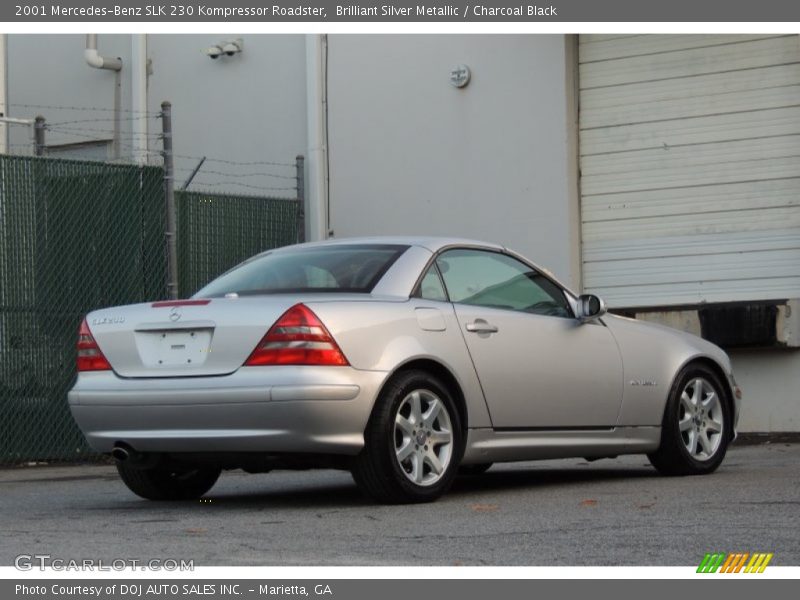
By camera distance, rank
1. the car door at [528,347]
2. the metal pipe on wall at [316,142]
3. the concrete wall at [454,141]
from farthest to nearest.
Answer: the metal pipe on wall at [316,142], the concrete wall at [454,141], the car door at [528,347]

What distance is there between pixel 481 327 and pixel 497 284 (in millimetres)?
514

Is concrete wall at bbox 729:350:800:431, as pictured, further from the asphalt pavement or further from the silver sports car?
the silver sports car

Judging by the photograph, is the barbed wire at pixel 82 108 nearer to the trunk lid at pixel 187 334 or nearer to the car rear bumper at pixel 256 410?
Result: the trunk lid at pixel 187 334

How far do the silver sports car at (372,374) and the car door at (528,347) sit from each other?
1 centimetres

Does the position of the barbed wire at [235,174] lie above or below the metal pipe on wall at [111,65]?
below

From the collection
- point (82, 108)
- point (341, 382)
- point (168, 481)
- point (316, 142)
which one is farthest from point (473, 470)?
point (82, 108)

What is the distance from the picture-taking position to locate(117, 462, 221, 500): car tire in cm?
891

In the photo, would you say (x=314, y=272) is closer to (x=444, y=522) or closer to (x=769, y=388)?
(x=444, y=522)

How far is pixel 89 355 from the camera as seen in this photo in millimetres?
8461

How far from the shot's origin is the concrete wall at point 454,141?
16234 mm

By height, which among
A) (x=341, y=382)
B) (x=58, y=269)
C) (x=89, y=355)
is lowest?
(x=341, y=382)

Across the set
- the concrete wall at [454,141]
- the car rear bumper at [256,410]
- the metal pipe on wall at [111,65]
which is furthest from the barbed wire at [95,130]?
the car rear bumper at [256,410]

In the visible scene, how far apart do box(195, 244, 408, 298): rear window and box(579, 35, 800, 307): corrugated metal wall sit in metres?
7.06
